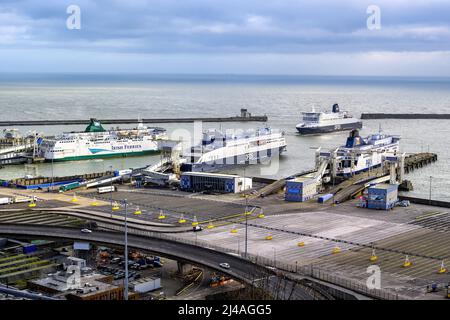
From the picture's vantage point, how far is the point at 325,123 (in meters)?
90.3

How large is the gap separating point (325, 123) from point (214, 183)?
47.9 m

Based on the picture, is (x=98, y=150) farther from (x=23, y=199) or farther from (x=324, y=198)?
(x=324, y=198)

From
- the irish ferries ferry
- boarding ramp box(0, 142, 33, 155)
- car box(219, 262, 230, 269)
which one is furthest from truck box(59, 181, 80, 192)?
car box(219, 262, 230, 269)

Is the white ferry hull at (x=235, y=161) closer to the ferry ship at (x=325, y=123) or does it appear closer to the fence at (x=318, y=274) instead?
the ferry ship at (x=325, y=123)

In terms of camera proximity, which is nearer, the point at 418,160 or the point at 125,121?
the point at 418,160

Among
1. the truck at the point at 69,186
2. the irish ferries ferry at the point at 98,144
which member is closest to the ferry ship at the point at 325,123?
the irish ferries ferry at the point at 98,144

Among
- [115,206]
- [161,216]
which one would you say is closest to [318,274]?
[161,216]

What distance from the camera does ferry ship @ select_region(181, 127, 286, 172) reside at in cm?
5784

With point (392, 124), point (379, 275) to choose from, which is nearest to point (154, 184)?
point (379, 275)

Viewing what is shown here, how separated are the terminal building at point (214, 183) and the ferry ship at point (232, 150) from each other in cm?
998

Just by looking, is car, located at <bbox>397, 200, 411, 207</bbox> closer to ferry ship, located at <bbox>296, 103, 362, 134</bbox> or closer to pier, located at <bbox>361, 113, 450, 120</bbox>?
ferry ship, located at <bbox>296, 103, 362, 134</bbox>

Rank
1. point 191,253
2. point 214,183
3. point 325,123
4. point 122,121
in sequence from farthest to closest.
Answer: point 122,121 < point 325,123 < point 214,183 < point 191,253
